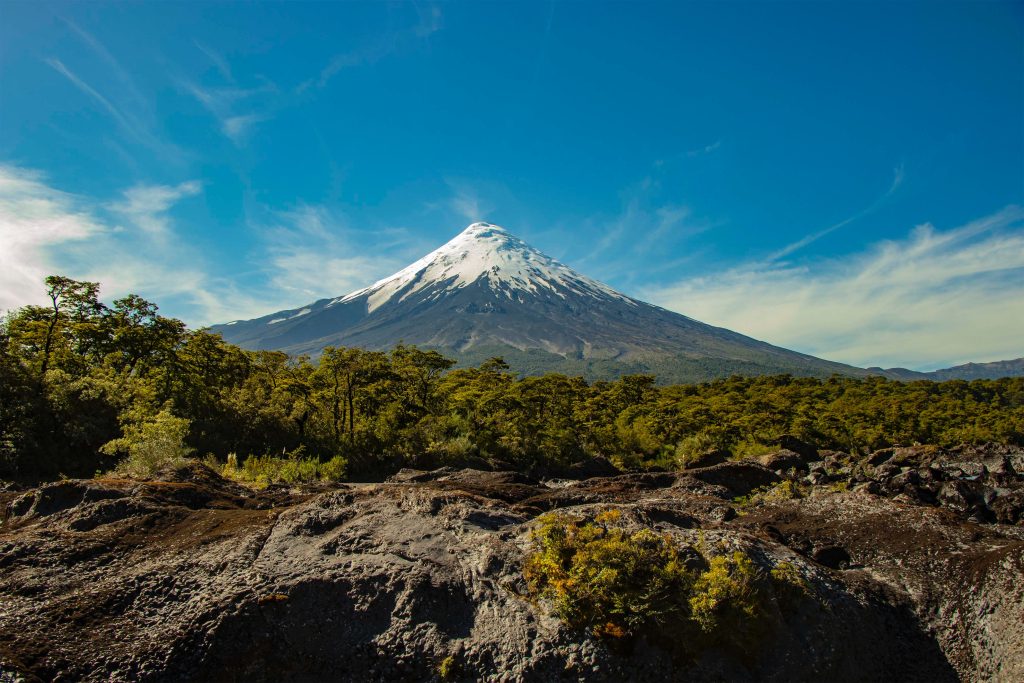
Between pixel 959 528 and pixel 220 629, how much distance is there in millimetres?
9155

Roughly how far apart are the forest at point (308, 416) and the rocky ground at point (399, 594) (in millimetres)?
8598

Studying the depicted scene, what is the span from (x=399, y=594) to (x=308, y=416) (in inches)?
936

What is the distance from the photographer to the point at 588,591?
219 inches

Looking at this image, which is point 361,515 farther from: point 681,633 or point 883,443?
point 883,443

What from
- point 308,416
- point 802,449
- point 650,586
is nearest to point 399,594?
point 650,586

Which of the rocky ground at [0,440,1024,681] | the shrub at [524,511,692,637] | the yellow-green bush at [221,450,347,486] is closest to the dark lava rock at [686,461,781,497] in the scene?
the rocky ground at [0,440,1024,681]

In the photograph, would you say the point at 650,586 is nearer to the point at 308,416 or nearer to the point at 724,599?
the point at 724,599

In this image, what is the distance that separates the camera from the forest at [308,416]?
16.8 meters

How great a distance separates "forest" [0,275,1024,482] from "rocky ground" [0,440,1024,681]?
8.60m

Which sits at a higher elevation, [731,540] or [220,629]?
[731,540]

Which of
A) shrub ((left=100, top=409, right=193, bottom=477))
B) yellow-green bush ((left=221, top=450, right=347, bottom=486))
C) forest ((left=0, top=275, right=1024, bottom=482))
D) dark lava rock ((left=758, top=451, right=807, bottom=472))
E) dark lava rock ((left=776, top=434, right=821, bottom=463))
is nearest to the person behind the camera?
shrub ((left=100, top=409, right=193, bottom=477))

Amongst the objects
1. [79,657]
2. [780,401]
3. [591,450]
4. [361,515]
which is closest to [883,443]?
[780,401]

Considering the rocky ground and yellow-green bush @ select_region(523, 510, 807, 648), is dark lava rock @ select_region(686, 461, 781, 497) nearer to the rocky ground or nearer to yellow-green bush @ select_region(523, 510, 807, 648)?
the rocky ground

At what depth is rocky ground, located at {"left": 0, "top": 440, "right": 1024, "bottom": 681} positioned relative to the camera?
16.8ft
